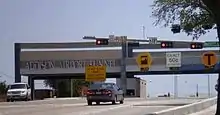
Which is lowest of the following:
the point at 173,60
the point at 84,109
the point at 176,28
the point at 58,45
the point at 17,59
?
the point at 84,109

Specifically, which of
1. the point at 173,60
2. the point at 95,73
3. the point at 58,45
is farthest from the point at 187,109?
the point at 58,45

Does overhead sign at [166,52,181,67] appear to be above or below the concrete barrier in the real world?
above

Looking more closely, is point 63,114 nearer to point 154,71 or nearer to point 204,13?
point 204,13

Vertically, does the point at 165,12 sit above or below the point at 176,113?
above

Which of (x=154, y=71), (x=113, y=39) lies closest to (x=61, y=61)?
(x=154, y=71)

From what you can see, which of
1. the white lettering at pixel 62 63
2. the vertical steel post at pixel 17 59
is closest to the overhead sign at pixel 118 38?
the white lettering at pixel 62 63

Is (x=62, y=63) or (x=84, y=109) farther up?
(x=62, y=63)

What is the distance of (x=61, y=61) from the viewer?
277ft

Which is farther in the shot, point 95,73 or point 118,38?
point 95,73

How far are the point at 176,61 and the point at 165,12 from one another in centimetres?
3224

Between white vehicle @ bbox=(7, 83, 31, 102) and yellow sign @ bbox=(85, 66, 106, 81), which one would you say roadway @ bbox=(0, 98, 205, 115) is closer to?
white vehicle @ bbox=(7, 83, 31, 102)

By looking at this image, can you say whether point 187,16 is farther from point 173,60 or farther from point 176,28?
point 173,60

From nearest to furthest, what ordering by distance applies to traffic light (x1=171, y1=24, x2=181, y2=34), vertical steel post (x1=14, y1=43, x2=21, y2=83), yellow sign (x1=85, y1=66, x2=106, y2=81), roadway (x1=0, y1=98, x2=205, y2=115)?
roadway (x1=0, y1=98, x2=205, y2=115) < traffic light (x1=171, y1=24, x2=181, y2=34) < yellow sign (x1=85, y1=66, x2=106, y2=81) < vertical steel post (x1=14, y1=43, x2=21, y2=83)

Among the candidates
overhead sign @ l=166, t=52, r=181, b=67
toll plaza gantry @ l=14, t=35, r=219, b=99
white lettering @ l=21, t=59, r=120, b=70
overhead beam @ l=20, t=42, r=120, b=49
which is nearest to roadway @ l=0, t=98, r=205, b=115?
overhead sign @ l=166, t=52, r=181, b=67
